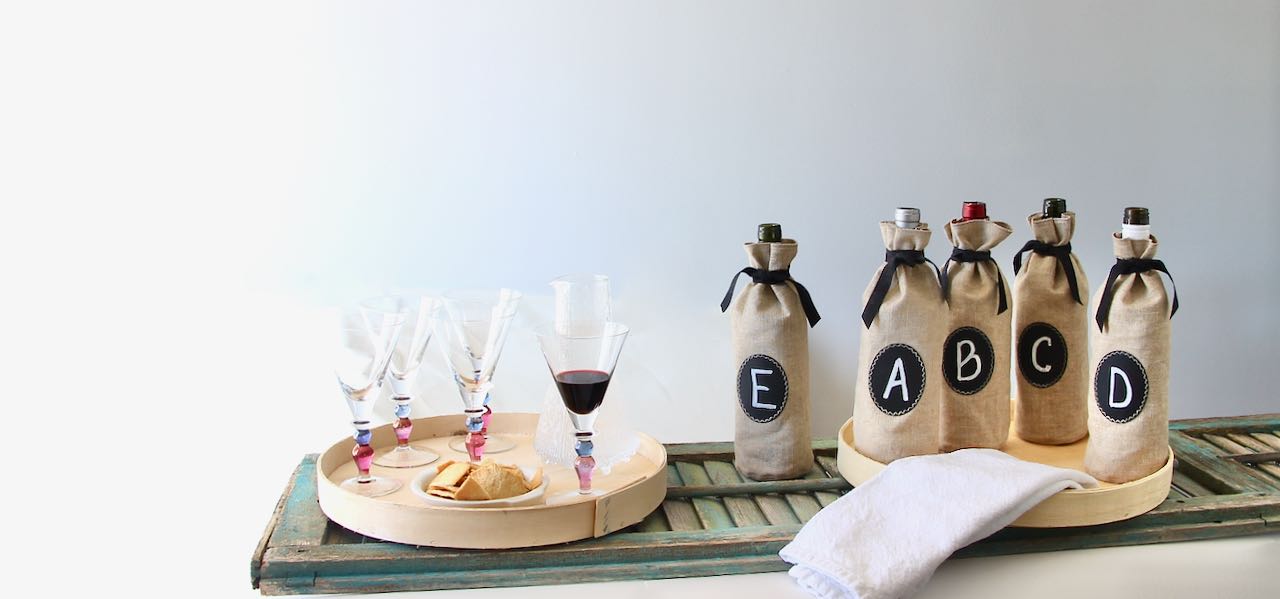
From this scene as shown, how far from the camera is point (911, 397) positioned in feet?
3.88

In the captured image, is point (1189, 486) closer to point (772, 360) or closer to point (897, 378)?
point (897, 378)

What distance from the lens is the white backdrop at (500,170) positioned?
65.0 inches

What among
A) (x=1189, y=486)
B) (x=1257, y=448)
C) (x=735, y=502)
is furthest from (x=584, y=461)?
(x=1257, y=448)

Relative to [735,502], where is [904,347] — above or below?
above

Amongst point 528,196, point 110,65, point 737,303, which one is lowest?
point 737,303

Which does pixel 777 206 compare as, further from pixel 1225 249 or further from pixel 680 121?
pixel 1225 249

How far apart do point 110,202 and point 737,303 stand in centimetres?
103

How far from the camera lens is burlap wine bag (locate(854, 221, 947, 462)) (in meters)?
1.17

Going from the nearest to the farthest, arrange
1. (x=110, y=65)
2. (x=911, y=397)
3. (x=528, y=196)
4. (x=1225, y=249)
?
(x=911, y=397)
(x=110, y=65)
(x=528, y=196)
(x=1225, y=249)

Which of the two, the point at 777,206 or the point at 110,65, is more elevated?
the point at 110,65

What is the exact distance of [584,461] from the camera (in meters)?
1.12

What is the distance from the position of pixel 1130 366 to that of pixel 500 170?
990mm

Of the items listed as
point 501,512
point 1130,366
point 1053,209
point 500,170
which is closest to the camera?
point 501,512

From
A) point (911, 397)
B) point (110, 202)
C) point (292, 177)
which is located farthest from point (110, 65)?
point (911, 397)
